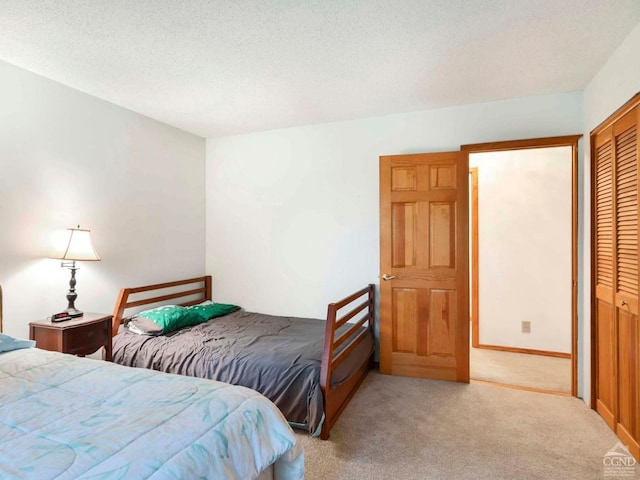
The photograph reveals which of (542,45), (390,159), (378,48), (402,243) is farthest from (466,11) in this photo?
(402,243)

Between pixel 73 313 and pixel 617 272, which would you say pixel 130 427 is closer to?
pixel 73 313

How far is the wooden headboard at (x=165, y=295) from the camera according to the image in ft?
9.77

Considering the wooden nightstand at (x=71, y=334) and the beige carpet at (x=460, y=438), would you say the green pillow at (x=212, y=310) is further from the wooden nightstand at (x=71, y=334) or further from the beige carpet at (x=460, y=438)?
the beige carpet at (x=460, y=438)

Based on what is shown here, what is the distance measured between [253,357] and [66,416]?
133cm

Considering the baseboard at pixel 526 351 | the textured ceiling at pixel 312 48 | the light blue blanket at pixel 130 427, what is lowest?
the baseboard at pixel 526 351

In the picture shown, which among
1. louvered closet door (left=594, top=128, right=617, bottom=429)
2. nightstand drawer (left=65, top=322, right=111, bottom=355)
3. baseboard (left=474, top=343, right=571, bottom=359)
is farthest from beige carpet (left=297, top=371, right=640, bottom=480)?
nightstand drawer (left=65, top=322, right=111, bottom=355)

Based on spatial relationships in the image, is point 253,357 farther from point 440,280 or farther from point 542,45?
point 542,45

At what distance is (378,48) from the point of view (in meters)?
2.17

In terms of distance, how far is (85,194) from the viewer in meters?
2.82

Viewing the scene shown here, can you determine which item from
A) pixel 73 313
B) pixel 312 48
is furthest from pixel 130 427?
pixel 312 48

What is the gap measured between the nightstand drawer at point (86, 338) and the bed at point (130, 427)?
70 cm

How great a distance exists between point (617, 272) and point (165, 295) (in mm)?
3754

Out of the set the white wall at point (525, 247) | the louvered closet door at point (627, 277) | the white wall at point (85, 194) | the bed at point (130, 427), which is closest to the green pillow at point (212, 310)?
the white wall at point (85, 194)

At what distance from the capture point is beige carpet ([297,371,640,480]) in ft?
6.11
